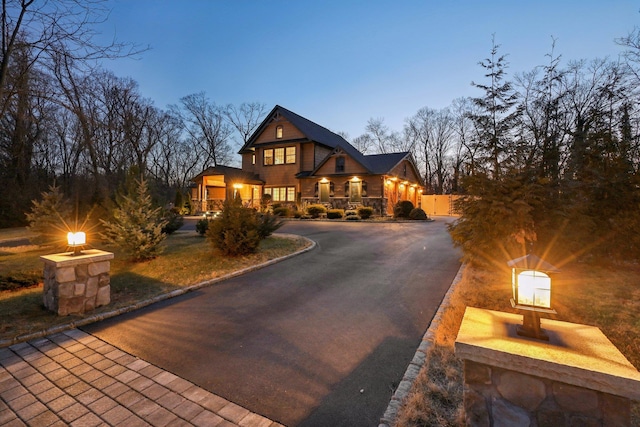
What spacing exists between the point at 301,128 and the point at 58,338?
72.9 ft

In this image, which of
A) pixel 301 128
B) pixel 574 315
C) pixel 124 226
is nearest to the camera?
pixel 574 315

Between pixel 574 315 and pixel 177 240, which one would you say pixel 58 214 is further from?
pixel 574 315

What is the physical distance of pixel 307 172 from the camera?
24016 millimetres

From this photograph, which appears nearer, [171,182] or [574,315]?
[574,315]

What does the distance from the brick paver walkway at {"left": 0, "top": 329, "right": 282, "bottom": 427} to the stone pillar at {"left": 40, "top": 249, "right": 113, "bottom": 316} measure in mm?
922

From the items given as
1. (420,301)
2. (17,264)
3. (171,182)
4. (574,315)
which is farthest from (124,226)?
(171,182)

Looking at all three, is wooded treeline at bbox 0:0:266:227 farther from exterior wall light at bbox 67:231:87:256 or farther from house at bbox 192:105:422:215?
house at bbox 192:105:422:215

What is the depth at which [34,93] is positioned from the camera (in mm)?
5055

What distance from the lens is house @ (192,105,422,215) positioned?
71.7 ft

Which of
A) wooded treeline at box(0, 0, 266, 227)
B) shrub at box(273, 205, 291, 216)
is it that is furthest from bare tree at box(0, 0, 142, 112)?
shrub at box(273, 205, 291, 216)

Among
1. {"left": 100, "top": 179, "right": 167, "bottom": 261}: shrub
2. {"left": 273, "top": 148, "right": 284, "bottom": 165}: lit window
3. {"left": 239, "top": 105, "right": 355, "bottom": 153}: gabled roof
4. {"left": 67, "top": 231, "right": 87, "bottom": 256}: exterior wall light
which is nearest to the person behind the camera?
{"left": 67, "top": 231, "right": 87, "bottom": 256}: exterior wall light

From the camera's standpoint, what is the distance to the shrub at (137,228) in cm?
711

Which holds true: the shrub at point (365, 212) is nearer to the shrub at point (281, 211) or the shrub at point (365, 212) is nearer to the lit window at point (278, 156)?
the shrub at point (281, 211)

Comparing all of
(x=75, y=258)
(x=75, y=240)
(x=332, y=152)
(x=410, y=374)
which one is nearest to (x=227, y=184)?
(x=332, y=152)
